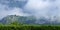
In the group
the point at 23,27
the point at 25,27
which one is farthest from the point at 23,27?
the point at 25,27

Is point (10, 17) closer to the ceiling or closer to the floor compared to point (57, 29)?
closer to the ceiling

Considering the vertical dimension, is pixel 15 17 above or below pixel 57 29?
above

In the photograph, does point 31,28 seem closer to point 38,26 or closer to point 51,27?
point 38,26

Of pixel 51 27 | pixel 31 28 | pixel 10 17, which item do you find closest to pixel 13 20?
pixel 10 17

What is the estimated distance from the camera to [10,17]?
49.6 feet

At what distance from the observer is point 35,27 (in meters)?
15.3

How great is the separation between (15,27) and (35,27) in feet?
5.42

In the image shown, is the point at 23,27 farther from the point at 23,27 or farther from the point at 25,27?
the point at 25,27

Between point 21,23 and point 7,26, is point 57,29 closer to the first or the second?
point 21,23

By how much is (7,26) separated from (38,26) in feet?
7.99

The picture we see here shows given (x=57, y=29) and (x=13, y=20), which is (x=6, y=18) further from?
(x=57, y=29)

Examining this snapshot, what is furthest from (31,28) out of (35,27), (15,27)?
(15,27)

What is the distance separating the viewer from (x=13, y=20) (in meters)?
15.0

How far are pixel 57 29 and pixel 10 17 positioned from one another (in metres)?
3.78
